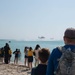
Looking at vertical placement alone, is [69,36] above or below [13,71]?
above

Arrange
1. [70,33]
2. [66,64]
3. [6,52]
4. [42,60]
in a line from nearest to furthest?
[66,64] → [70,33] → [42,60] → [6,52]

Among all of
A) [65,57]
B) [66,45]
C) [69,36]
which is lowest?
[65,57]

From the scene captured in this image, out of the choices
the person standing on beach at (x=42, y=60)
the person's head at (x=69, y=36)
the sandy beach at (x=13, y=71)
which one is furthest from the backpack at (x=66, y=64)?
the sandy beach at (x=13, y=71)

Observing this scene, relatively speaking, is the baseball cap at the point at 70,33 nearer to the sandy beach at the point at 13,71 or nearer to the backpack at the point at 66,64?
the backpack at the point at 66,64

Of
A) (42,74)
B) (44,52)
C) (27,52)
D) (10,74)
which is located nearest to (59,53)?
(44,52)

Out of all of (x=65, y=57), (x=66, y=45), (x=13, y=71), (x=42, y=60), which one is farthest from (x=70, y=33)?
(x=13, y=71)

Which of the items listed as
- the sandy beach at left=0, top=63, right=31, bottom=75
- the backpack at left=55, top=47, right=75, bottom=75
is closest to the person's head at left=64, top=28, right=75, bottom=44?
the backpack at left=55, top=47, right=75, bottom=75

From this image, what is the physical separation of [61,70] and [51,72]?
0.24 meters

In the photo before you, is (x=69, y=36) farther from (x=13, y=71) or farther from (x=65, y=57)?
(x=13, y=71)

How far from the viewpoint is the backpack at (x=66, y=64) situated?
3.59 m

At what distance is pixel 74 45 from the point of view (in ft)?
12.4

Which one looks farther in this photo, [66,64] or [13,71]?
[13,71]

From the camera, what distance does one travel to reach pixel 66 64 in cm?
360

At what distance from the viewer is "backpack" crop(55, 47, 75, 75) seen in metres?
3.59
